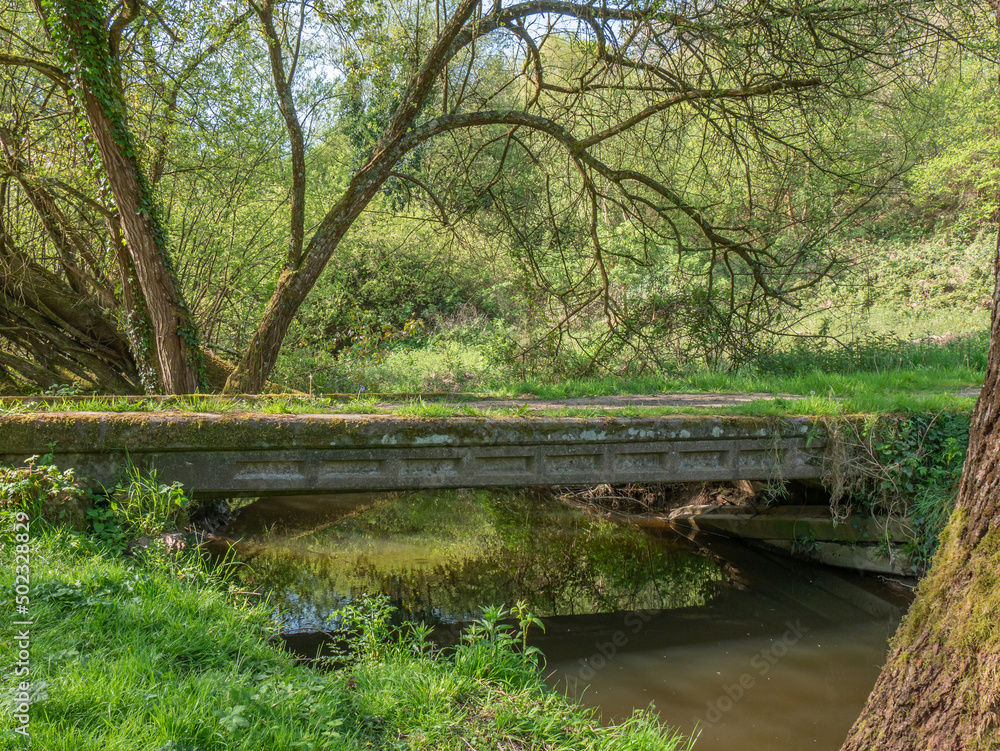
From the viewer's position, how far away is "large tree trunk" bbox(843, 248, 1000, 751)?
79.6 inches

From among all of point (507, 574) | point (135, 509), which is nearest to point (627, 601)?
point (507, 574)

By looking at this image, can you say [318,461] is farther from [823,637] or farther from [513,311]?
[513,311]

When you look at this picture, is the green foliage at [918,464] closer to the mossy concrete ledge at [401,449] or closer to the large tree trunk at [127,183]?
the mossy concrete ledge at [401,449]

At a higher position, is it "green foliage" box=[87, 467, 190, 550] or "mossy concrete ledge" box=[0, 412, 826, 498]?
"mossy concrete ledge" box=[0, 412, 826, 498]

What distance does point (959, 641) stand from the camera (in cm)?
212

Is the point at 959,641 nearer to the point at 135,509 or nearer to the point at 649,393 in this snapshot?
the point at 135,509

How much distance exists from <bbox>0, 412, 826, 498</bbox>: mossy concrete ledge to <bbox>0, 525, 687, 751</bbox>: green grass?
0.72m

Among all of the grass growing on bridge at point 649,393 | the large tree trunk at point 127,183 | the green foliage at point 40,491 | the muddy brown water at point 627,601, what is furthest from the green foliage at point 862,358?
the green foliage at point 40,491

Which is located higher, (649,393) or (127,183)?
(127,183)

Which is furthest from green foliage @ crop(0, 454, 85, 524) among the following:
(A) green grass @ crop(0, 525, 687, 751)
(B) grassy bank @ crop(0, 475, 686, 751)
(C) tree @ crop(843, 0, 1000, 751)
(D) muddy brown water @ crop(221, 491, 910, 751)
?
(C) tree @ crop(843, 0, 1000, 751)

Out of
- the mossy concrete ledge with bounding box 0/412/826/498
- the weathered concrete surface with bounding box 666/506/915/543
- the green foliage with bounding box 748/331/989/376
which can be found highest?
the green foliage with bounding box 748/331/989/376

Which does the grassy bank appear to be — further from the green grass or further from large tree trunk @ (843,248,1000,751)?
large tree trunk @ (843,248,1000,751)

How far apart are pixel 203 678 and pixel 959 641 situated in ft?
9.75

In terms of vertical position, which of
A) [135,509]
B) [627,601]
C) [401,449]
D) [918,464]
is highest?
[401,449]
